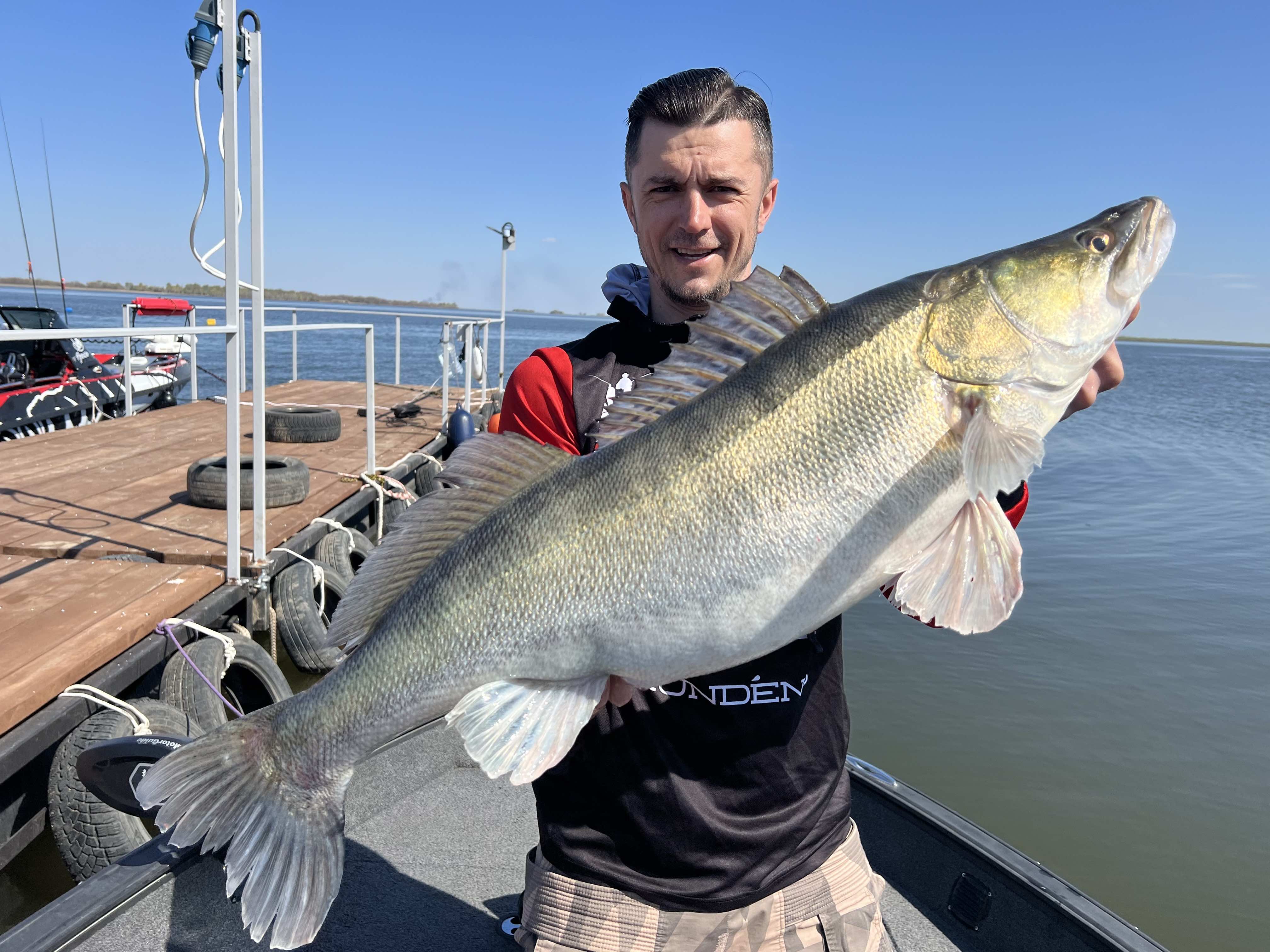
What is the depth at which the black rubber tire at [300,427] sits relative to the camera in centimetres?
1005

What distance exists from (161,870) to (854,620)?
780cm

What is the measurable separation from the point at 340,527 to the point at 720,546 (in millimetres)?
6050

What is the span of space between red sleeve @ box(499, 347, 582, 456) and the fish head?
93cm

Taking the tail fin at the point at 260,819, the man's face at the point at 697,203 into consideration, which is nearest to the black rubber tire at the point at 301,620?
the tail fin at the point at 260,819

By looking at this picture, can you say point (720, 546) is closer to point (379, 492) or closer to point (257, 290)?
point (257, 290)

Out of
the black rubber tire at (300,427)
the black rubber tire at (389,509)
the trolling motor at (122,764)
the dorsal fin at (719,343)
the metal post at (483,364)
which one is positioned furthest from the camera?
the metal post at (483,364)

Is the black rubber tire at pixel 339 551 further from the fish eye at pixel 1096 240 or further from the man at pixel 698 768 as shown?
the fish eye at pixel 1096 240

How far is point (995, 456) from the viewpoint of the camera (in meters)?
1.80

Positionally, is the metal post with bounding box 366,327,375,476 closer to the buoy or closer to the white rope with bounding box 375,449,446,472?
the white rope with bounding box 375,449,446,472

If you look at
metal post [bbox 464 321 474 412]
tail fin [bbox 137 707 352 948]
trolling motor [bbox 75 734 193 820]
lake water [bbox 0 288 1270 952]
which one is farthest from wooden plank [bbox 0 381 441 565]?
tail fin [bbox 137 707 352 948]

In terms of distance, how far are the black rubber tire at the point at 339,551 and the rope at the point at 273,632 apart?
691 millimetres

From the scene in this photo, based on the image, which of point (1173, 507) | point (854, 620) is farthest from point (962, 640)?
A: point (1173, 507)

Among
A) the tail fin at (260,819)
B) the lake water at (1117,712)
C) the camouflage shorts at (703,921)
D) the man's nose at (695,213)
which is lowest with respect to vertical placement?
the lake water at (1117,712)

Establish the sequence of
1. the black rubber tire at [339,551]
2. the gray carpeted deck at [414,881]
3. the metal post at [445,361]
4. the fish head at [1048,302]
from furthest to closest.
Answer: the metal post at [445,361] < the black rubber tire at [339,551] < the gray carpeted deck at [414,881] < the fish head at [1048,302]
